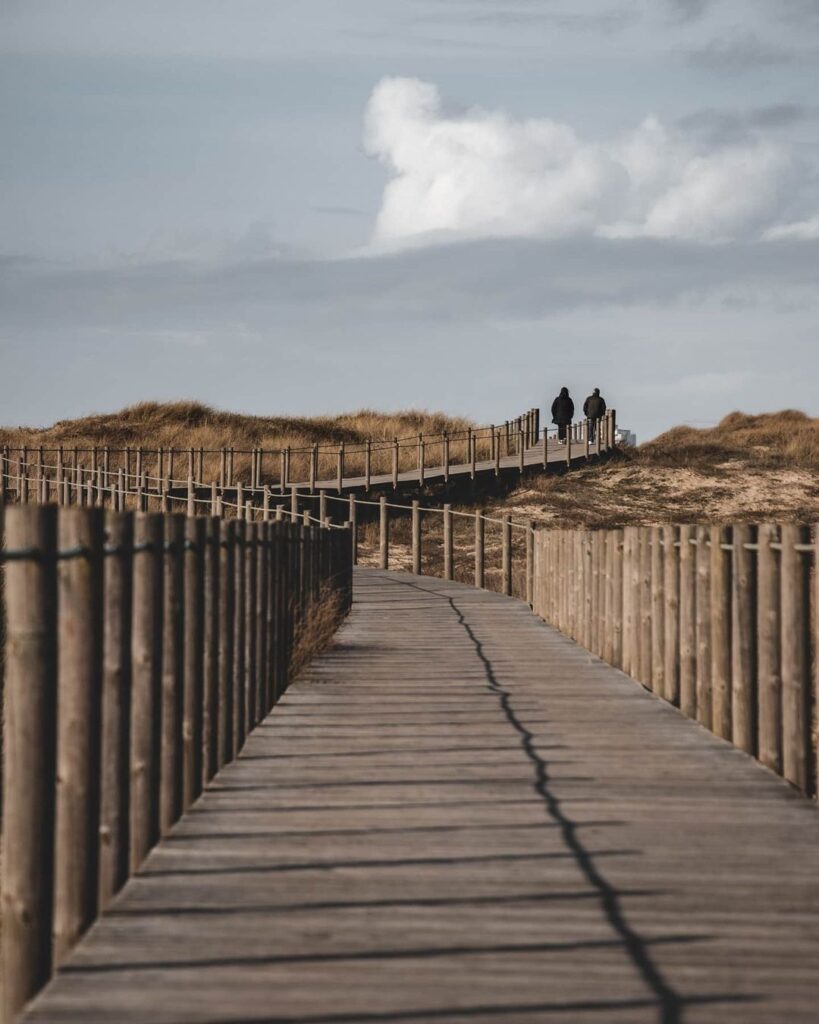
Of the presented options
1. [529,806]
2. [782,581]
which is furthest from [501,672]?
[529,806]

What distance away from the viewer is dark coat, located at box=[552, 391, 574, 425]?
52438 mm

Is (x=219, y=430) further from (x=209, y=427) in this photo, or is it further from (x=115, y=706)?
(x=115, y=706)

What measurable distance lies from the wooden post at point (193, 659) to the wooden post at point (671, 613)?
15.2 ft

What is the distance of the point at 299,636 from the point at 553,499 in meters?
31.5

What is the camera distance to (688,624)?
1006cm

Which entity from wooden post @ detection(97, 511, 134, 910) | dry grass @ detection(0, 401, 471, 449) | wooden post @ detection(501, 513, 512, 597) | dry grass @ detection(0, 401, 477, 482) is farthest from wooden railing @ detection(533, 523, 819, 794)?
dry grass @ detection(0, 401, 471, 449)

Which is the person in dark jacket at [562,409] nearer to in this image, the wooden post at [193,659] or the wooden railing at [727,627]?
the wooden railing at [727,627]

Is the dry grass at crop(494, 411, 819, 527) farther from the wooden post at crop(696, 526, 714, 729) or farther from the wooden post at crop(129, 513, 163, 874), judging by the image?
the wooden post at crop(129, 513, 163, 874)

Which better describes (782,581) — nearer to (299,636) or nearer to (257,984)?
(257,984)

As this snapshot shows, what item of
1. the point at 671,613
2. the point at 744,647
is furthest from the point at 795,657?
the point at 671,613

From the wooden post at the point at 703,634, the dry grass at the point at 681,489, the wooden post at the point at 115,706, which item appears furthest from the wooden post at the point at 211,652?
the dry grass at the point at 681,489

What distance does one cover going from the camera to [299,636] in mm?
12414

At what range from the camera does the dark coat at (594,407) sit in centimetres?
5197

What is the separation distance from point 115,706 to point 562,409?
48.4 meters
